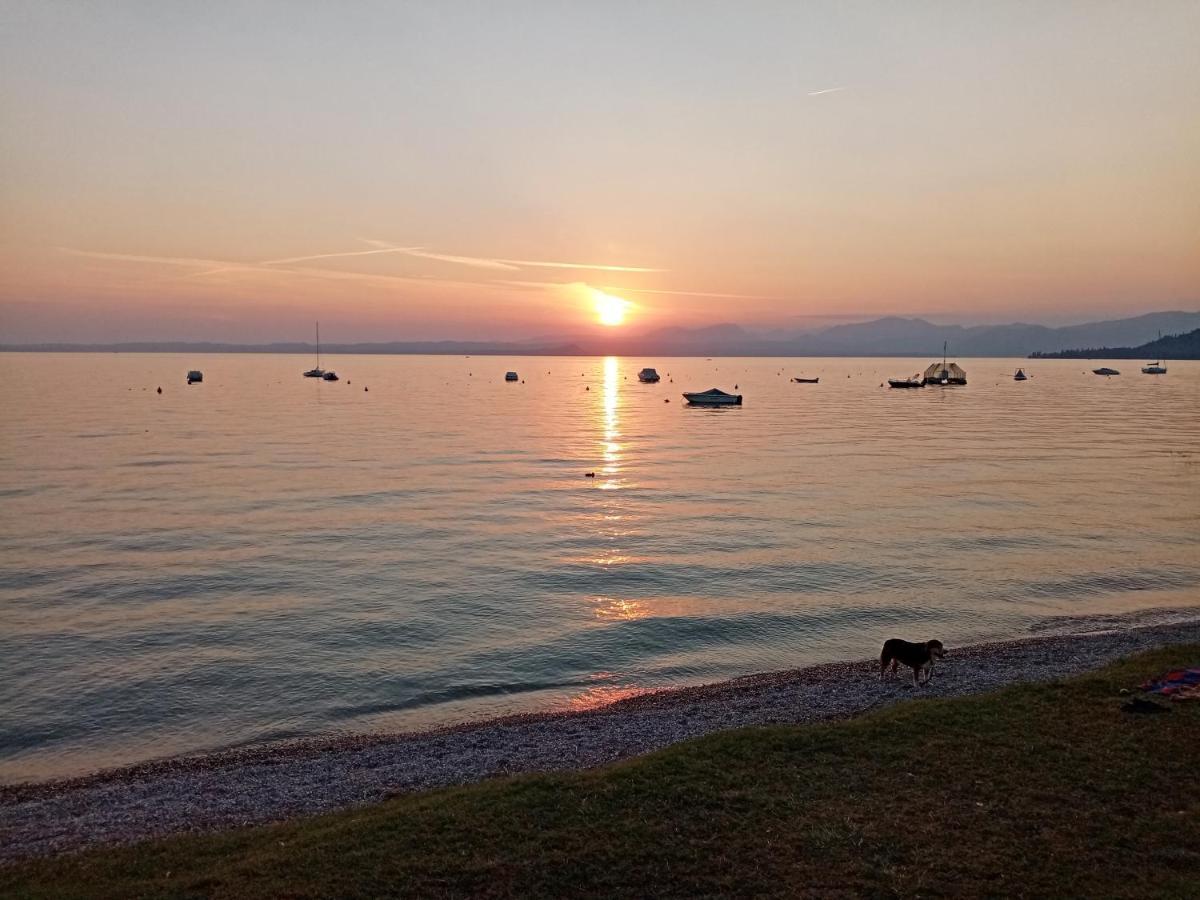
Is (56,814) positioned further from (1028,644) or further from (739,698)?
(1028,644)

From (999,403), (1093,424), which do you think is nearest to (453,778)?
(1093,424)

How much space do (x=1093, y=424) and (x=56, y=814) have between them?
122m

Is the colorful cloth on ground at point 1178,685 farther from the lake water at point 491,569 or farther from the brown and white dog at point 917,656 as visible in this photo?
the lake water at point 491,569

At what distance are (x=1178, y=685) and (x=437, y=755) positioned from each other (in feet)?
47.8

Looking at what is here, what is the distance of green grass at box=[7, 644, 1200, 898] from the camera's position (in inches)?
377

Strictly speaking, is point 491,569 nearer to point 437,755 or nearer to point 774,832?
point 437,755

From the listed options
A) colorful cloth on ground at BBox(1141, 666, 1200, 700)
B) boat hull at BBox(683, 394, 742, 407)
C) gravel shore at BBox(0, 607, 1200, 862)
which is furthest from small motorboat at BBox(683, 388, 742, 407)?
colorful cloth on ground at BBox(1141, 666, 1200, 700)

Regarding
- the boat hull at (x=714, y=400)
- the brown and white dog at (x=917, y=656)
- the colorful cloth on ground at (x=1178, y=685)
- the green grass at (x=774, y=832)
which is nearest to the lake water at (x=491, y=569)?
the brown and white dog at (x=917, y=656)

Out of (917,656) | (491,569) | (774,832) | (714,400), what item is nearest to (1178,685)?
(917,656)

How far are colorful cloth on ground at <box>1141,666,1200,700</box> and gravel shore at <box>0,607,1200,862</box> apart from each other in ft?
11.0

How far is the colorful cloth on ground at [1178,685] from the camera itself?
1477 cm

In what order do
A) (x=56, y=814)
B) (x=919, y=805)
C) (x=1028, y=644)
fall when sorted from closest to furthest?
1. (x=919, y=805)
2. (x=56, y=814)
3. (x=1028, y=644)

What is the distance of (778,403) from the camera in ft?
516

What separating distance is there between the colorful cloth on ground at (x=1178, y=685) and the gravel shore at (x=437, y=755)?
11.0 ft
